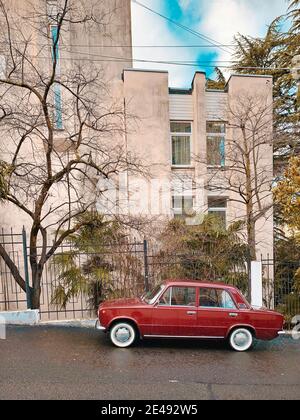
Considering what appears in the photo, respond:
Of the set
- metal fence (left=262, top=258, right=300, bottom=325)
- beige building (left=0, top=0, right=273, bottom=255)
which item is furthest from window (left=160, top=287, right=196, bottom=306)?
beige building (left=0, top=0, right=273, bottom=255)

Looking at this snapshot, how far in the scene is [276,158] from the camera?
13742 millimetres

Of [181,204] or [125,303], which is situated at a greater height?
[181,204]

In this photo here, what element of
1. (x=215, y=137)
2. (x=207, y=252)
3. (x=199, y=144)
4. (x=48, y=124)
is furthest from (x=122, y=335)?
(x=215, y=137)

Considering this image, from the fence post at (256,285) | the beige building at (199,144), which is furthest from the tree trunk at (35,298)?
the fence post at (256,285)

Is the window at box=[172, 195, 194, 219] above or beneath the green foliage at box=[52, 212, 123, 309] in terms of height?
above

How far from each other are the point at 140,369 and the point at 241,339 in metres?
2.15

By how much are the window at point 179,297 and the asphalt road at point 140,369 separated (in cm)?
90

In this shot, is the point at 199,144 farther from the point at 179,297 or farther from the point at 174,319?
the point at 174,319

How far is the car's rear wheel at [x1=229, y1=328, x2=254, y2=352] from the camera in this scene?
5.45 meters

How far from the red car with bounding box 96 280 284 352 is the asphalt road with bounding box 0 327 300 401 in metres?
0.30

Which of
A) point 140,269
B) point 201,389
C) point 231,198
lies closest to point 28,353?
point 201,389

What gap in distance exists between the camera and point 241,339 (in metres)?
5.47

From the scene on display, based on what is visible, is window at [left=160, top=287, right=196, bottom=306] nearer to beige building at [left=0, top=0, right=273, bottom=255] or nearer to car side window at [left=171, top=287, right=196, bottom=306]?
car side window at [left=171, top=287, right=196, bottom=306]
